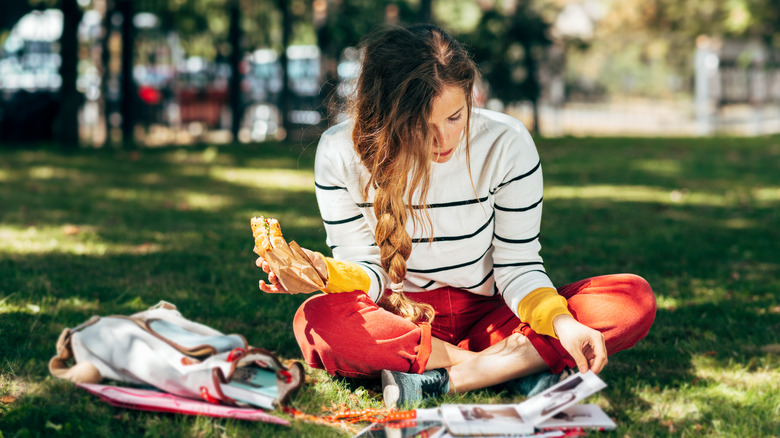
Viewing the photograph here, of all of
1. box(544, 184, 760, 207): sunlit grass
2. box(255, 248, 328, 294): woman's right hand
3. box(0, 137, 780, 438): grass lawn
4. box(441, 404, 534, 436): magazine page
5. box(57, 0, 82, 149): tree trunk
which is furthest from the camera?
box(57, 0, 82, 149): tree trunk

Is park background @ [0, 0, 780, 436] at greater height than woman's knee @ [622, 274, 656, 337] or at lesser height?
lesser

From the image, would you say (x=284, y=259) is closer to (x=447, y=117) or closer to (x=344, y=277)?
(x=344, y=277)

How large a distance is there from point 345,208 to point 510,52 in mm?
12996

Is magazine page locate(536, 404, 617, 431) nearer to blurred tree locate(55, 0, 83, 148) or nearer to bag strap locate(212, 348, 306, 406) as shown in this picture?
bag strap locate(212, 348, 306, 406)

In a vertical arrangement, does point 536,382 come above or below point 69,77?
below

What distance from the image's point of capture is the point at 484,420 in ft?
7.87

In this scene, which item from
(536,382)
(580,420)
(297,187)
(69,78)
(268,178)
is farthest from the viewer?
(69,78)

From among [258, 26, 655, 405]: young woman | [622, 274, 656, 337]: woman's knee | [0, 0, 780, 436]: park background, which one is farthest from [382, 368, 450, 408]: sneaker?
[622, 274, 656, 337]: woman's knee

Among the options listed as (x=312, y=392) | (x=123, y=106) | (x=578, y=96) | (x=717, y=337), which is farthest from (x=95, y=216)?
(x=578, y=96)

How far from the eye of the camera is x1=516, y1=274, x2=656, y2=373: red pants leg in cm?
272

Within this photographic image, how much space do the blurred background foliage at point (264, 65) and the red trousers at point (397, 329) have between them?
8786 mm

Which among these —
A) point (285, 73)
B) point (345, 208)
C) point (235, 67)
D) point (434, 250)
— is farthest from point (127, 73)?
point (434, 250)

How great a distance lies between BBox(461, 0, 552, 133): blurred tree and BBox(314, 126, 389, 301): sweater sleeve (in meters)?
12.5

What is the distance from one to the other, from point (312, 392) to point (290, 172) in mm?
6628
